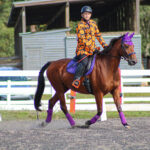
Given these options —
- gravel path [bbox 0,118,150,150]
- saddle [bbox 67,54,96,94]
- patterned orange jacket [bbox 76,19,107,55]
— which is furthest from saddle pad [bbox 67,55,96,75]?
gravel path [bbox 0,118,150,150]

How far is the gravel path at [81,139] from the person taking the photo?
19.6ft

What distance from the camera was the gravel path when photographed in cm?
596

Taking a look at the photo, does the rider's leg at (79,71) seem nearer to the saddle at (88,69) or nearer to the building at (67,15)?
the saddle at (88,69)

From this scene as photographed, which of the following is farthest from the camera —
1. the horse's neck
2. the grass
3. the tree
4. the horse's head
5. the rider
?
the tree

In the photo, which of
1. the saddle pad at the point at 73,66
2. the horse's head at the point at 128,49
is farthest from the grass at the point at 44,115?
the horse's head at the point at 128,49

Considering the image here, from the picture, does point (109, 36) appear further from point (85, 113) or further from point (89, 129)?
point (89, 129)

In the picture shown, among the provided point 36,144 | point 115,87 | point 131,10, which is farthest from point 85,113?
point 131,10

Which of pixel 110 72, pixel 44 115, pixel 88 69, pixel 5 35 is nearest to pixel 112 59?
pixel 110 72

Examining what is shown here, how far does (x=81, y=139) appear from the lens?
671 cm

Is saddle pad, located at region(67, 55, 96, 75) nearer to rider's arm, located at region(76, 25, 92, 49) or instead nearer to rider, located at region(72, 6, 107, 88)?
rider, located at region(72, 6, 107, 88)

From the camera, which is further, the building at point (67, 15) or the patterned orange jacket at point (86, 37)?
the building at point (67, 15)

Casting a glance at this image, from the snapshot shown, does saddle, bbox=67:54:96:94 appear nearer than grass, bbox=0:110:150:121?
Yes

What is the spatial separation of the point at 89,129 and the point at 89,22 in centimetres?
243

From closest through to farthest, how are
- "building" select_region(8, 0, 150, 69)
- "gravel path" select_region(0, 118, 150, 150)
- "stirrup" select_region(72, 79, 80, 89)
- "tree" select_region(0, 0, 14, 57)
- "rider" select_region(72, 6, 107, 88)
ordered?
"gravel path" select_region(0, 118, 150, 150) → "stirrup" select_region(72, 79, 80, 89) → "rider" select_region(72, 6, 107, 88) → "building" select_region(8, 0, 150, 69) → "tree" select_region(0, 0, 14, 57)
